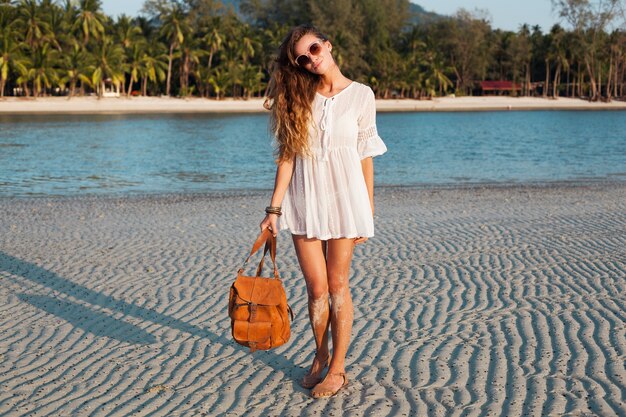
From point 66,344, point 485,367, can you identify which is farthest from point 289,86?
point 66,344

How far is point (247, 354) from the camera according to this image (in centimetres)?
523

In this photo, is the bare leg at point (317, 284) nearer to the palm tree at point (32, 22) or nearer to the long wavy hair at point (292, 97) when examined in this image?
the long wavy hair at point (292, 97)

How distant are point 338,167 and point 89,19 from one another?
74837mm

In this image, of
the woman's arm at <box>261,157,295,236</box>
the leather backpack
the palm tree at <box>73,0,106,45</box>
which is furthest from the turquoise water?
the palm tree at <box>73,0,106,45</box>

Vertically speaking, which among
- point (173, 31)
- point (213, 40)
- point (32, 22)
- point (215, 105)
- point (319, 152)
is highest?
point (173, 31)

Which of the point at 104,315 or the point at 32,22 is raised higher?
the point at 32,22

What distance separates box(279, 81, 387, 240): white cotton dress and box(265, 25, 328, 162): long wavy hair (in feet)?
0.17

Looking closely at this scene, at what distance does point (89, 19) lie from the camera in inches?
2904

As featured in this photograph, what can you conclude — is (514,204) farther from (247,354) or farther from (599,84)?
(599,84)

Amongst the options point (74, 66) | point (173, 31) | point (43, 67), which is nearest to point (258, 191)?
point (43, 67)

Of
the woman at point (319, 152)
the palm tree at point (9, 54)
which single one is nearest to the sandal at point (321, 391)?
the woman at point (319, 152)

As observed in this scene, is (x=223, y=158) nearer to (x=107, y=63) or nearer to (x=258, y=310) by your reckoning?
(x=258, y=310)

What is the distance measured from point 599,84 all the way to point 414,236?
97867 mm

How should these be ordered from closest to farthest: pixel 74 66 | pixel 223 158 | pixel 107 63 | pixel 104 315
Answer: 1. pixel 104 315
2. pixel 223 158
3. pixel 74 66
4. pixel 107 63
